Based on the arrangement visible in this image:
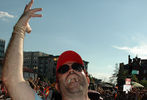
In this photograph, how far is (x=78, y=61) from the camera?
234cm

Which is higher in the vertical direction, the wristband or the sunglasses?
the wristband

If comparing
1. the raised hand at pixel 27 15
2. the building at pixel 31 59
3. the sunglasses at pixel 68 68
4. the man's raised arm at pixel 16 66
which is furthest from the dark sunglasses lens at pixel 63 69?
the building at pixel 31 59

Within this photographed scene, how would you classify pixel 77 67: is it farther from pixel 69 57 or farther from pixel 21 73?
pixel 21 73

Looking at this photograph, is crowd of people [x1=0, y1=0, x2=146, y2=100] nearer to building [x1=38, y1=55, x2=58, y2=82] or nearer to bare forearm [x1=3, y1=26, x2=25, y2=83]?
bare forearm [x1=3, y1=26, x2=25, y2=83]

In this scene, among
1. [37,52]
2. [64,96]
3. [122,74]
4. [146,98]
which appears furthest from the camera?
[37,52]

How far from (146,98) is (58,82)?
13009 mm

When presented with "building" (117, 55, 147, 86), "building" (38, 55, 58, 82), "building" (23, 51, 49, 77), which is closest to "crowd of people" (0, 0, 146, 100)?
"building" (117, 55, 147, 86)

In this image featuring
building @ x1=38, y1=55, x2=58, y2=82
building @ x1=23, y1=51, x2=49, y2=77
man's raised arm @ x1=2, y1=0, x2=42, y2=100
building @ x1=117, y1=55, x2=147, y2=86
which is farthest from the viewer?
building @ x1=23, y1=51, x2=49, y2=77

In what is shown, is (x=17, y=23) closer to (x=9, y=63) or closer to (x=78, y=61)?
(x=9, y=63)

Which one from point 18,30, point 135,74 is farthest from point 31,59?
point 18,30

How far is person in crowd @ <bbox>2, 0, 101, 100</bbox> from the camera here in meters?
2.05

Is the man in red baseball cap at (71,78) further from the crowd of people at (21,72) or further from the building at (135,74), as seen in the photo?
the building at (135,74)

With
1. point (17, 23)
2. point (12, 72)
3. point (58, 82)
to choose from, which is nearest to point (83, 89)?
point (58, 82)

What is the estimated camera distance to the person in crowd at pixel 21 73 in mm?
2053
